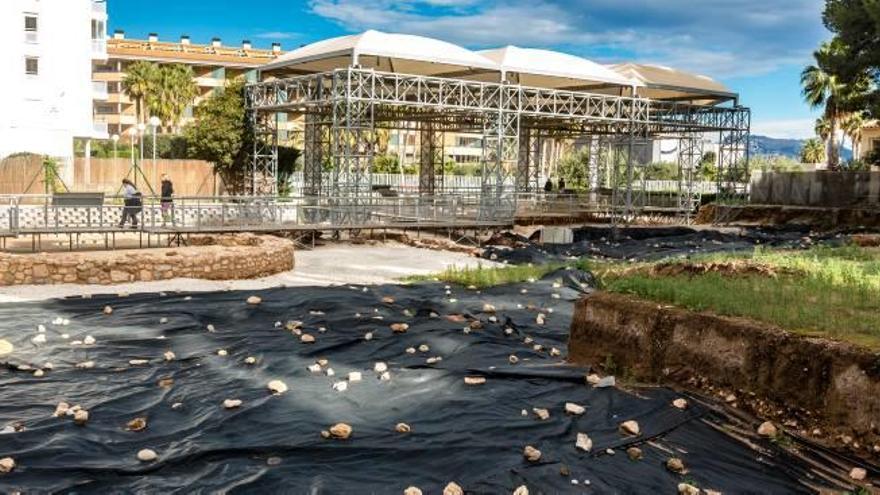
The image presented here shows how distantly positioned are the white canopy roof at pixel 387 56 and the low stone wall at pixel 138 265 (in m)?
11.0

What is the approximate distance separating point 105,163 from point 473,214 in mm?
22578

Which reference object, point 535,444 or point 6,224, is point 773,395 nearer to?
point 535,444

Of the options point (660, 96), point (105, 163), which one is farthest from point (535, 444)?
point (105, 163)

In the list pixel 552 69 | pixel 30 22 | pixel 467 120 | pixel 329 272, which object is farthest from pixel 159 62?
pixel 329 272

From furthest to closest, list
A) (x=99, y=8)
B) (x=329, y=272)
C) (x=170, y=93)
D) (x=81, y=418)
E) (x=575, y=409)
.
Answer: (x=170, y=93) < (x=99, y=8) < (x=329, y=272) < (x=575, y=409) < (x=81, y=418)

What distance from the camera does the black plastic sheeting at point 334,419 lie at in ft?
16.9

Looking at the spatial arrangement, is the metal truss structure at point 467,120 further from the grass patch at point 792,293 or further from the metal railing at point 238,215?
the grass patch at point 792,293

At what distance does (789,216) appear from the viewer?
113 feet

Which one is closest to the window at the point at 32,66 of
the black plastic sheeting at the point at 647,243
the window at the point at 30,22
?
the window at the point at 30,22

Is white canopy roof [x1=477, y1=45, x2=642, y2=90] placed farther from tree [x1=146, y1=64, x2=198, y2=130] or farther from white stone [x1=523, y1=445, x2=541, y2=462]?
tree [x1=146, y1=64, x2=198, y2=130]

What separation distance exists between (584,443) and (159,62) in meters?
81.9

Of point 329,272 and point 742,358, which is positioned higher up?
point 742,358

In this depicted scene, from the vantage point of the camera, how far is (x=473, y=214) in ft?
88.1

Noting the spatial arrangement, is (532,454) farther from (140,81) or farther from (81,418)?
(140,81)
